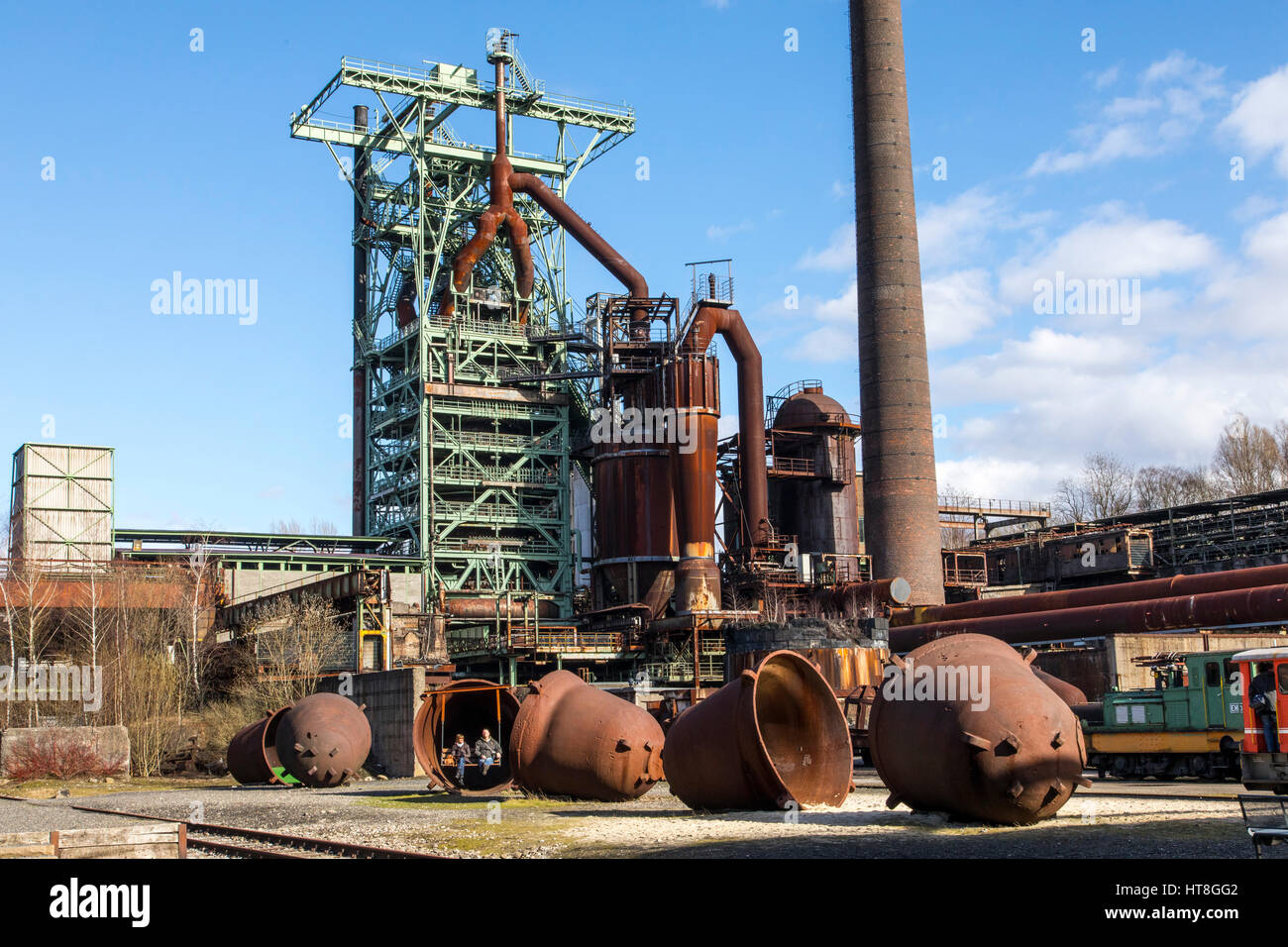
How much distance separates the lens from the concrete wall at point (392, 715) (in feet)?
107

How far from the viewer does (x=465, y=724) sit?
95.7 ft

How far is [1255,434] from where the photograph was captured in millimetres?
73750

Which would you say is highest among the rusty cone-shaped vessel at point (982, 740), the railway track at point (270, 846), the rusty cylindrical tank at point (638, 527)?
the rusty cylindrical tank at point (638, 527)

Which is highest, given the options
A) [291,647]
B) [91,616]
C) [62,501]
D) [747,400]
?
[747,400]

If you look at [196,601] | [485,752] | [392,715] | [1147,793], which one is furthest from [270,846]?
[196,601]

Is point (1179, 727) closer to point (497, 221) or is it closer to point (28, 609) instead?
point (28, 609)

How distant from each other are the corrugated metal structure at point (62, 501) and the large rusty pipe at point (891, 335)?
31863mm

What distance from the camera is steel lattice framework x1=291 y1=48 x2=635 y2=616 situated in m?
60.2

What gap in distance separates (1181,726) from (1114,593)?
1790 cm

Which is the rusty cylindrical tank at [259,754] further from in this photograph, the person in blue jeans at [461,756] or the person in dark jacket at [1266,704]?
the person in dark jacket at [1266,704]

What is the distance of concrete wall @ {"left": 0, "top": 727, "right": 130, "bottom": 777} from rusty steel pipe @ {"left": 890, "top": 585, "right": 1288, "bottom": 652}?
74.1 feet

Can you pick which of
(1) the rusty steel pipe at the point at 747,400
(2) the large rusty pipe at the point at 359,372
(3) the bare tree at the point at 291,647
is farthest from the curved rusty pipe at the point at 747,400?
(2) the large rusty pipe at the point at 359,372

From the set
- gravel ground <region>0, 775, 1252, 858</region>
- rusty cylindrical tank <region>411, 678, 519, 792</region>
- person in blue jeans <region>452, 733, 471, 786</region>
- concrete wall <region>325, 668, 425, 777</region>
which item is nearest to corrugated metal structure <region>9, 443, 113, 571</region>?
concrete wall <region>325, 668, 425, 777</region>
